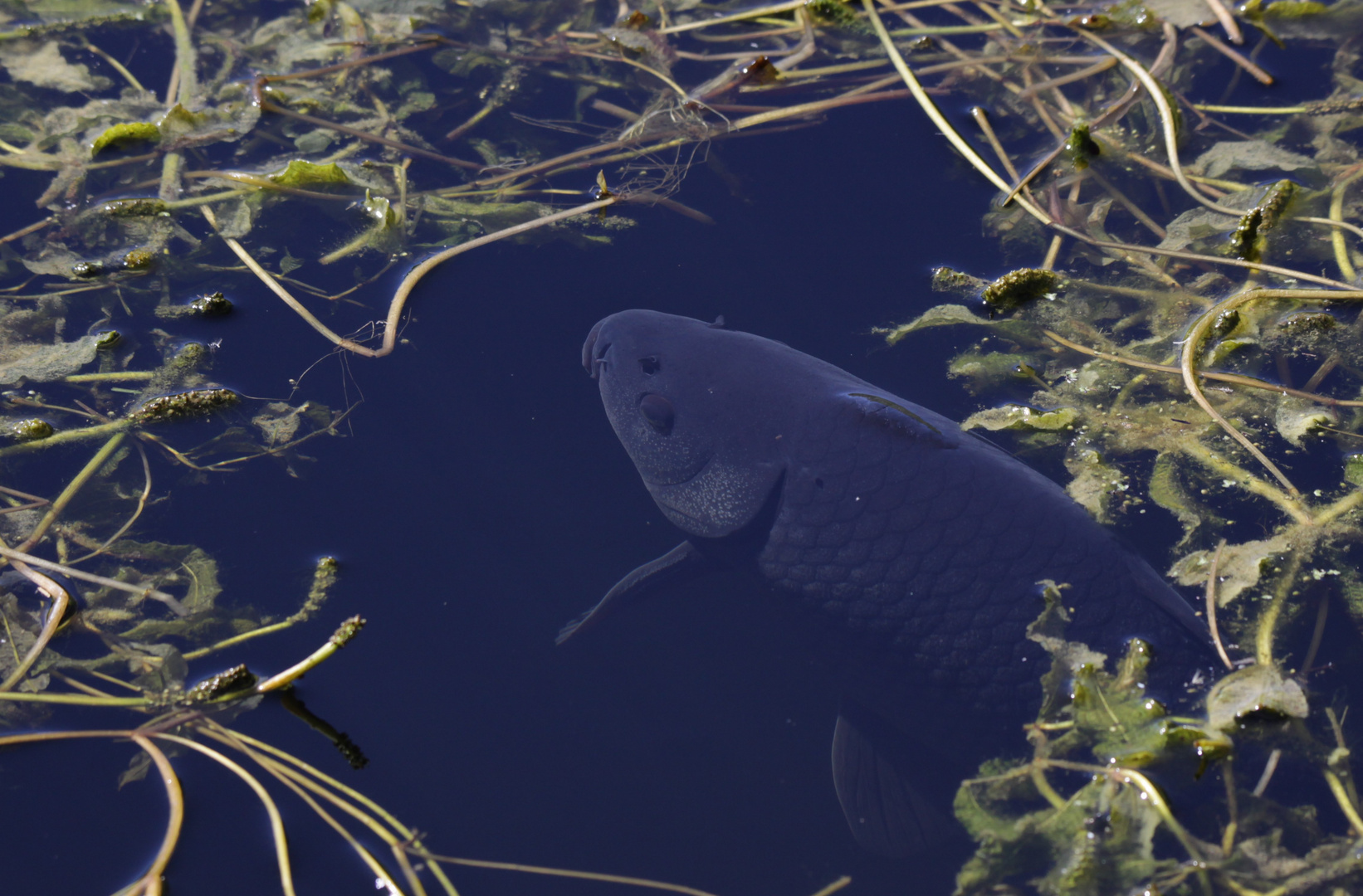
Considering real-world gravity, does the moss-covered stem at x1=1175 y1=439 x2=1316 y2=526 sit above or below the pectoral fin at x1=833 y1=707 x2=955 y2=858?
above

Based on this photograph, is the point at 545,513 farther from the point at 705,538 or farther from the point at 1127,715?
the point at 1127,715

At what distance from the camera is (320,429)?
9.98ft

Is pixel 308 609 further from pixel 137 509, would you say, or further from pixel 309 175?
pixel 309 175

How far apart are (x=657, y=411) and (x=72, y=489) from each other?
6.66ft

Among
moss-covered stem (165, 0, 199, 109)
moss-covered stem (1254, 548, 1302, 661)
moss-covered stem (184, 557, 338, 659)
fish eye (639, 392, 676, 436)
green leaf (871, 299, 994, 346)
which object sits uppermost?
moss-covered stem (165, 0, 199, 109)

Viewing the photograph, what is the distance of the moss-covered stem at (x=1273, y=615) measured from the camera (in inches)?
91.3

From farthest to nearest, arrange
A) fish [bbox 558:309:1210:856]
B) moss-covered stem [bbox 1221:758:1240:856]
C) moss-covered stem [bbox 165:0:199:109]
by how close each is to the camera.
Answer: moss-covered stem [bbox 165:0:199:109]
fish [bbox 558:309:1210:856]
moss-covered stem [bbox 1221:758:1240:856]

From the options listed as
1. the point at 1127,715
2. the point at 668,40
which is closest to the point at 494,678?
the point at 1127,715

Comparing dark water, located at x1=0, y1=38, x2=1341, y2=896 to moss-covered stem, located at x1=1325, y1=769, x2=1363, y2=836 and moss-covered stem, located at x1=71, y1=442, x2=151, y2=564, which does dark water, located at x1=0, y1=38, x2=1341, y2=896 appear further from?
moss-covered stem, located at x1=1325, y1=769, x2=1363, y2=836

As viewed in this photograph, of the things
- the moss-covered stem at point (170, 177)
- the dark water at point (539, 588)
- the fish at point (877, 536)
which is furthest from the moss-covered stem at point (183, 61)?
the fish at point (877, 536)

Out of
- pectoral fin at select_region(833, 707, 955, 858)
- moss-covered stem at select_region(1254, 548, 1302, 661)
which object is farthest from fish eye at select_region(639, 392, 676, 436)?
moss-covered stem at select_region(1254, 548, 1302, 661)

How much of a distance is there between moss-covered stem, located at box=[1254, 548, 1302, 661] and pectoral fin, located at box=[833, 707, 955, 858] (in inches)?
41.2

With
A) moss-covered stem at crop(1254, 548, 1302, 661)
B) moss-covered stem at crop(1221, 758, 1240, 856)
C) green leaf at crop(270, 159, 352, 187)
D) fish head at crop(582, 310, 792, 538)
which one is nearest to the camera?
moss-covered stem at crop(1221, 758, 1240, 856)

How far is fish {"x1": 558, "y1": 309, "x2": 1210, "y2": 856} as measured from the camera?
7.99 ft
